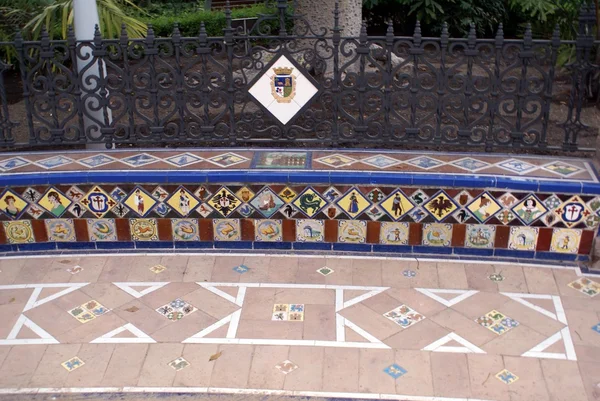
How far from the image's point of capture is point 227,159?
536 centimetres

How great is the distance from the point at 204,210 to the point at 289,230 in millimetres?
638

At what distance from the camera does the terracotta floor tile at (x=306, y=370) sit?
3.86 m

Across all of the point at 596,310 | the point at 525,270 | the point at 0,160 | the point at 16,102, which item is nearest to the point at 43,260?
the point at 0,160

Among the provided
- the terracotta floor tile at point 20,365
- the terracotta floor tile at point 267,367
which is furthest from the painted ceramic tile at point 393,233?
the terracotta floor tile at point 20,365

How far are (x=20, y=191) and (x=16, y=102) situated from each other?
2771 mm

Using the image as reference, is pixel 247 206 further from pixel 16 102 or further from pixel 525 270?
pixel 16 102

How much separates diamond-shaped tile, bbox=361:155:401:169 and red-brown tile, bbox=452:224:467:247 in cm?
65

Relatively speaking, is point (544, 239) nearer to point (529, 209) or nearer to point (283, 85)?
point (529, 209)

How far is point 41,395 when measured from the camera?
3803 mm

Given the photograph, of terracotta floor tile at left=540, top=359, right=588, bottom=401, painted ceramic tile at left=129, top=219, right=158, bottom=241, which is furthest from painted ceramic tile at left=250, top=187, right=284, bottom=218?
terracotta floor tile at left=540, top=359, right=588, bottom=401

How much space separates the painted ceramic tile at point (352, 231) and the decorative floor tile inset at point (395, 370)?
4.44 feet

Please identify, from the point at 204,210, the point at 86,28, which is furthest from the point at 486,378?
the point at 86,28

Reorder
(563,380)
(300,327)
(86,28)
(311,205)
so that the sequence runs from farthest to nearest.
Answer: (86,28)
(311,205)
(300,327)
(563,380)

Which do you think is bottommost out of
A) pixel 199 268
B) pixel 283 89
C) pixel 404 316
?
pixel 404 316
